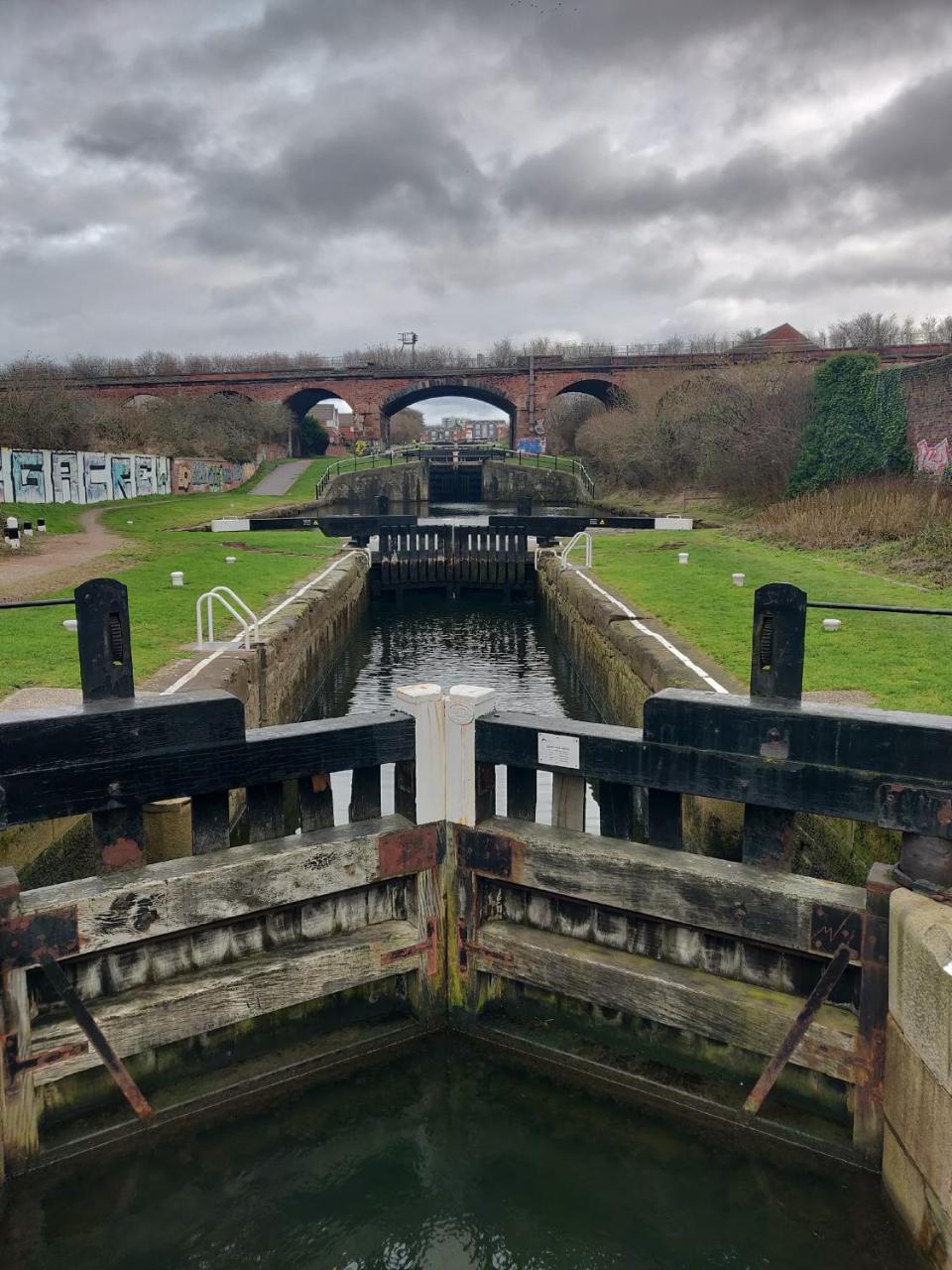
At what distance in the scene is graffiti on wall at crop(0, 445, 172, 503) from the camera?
87.6 feet

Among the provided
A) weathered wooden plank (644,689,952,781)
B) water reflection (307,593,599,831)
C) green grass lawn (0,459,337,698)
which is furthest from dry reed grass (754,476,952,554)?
weathered wooden plank (644,689,952,781)

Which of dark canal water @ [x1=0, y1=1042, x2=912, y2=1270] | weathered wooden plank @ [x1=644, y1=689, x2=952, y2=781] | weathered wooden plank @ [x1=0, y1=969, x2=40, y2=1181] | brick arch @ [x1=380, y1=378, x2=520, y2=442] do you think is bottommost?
dark canal water @ [x1=0, y1=1042, x2=912, y2=1270]

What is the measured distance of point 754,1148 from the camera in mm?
4215

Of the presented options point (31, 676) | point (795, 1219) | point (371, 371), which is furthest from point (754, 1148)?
point (371, 371)

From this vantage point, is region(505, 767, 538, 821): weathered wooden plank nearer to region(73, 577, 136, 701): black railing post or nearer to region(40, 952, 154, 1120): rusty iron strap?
region(73, 577, 136, 701): black railing post

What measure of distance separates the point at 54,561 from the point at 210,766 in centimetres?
1544

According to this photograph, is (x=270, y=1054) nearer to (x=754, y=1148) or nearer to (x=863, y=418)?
(x=754, y=1148)

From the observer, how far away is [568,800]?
509 centimetres

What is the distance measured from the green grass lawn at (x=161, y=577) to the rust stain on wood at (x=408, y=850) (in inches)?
154

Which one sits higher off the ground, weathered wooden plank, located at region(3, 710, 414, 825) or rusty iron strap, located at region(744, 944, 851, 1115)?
weathered wooden plank, located at region(3, 710, 414, 825)

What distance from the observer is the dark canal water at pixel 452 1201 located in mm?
3742

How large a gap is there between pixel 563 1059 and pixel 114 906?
2.53m

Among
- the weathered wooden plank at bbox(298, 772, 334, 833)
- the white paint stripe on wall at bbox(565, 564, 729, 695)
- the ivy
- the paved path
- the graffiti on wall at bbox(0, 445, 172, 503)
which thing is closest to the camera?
the weathered wooden plank at bbox(298, 772, 334, 833)

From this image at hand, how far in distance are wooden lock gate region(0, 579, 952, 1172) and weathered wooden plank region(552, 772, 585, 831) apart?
13 mm
